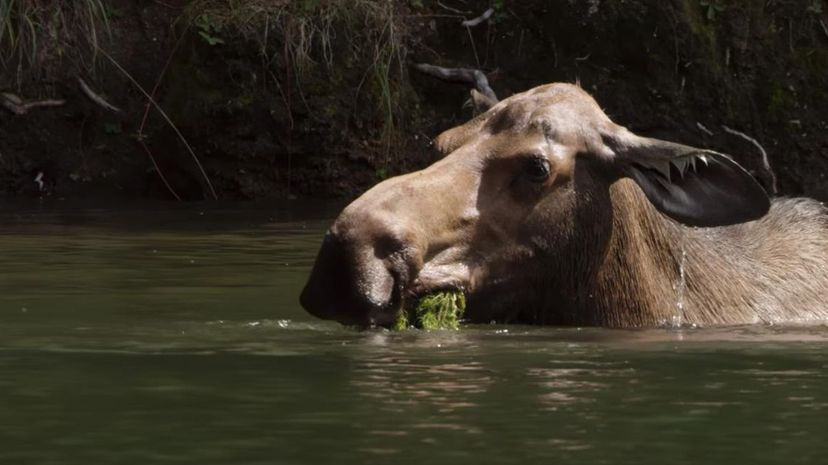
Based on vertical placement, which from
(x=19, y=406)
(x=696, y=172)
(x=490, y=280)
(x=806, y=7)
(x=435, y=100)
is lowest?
(x=19, y=406)

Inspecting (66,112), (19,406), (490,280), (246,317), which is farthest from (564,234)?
(66,112)

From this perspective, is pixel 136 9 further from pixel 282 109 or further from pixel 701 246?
pixel 701 246

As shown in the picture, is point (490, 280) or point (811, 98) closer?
point (490, 280)

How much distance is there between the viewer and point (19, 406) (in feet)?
18.7

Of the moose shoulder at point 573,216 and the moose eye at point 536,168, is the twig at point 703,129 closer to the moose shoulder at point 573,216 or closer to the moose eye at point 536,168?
the moose shoulder at point 573,216

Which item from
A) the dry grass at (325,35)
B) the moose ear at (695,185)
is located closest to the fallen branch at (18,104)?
the dry grass at (325,35)

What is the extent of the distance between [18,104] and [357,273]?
29.9ft

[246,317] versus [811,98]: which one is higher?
[811,98]

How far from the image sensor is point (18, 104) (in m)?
15.4

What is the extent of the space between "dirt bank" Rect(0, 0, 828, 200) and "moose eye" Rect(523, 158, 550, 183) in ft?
23.7

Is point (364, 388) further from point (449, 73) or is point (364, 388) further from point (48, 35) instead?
point (48, 35)

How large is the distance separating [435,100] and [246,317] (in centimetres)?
783

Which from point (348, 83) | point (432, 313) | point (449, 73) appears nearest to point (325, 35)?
point (348, 83)

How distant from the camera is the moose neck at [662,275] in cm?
801
